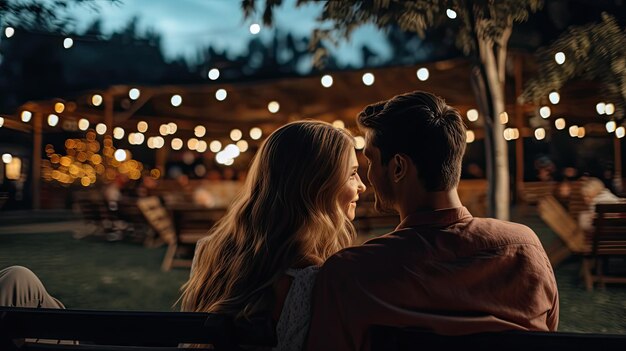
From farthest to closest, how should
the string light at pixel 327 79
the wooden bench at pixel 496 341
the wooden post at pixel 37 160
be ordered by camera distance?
the wooden post at pixel 37 160 < the string light at pixel 327 79 < the wooden bench at pixel 496 341

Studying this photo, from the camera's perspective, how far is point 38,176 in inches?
692

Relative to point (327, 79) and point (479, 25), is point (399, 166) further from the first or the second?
point (327, 79)

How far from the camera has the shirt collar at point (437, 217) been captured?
136 centimetres

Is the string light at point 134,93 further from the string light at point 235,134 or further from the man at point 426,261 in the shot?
the man at point 426,261

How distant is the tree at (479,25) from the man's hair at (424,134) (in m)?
3.78

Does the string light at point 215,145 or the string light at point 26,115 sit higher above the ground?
the string light at point 26,115

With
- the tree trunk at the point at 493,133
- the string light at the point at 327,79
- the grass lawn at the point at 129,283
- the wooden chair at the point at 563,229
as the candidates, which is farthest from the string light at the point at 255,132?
the tree trunk at the point at 493,133

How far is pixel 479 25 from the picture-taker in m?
5.16

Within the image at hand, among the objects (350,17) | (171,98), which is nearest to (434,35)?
(171,98)

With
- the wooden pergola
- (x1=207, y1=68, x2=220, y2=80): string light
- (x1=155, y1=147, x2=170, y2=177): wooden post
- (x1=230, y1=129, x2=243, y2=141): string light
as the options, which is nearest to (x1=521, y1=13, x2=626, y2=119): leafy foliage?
the wooden pergola

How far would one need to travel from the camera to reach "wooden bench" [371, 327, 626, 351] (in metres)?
1.16

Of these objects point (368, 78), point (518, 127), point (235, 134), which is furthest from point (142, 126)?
point (518, 127)

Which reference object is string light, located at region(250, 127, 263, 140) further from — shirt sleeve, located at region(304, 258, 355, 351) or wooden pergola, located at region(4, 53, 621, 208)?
shirt sleeve, located at region(304, 258, 355, 351)

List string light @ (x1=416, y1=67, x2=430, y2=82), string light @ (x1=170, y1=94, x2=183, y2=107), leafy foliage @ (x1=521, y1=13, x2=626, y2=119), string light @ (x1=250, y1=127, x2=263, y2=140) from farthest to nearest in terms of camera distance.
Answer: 1. string light @ (x1=250, y1=127, x2=263, y2=140)
2. string light @ (x1=170, y1=94, x2=183, y2=107)
3. string light @ (x1=416, y1=67, x2=430, y2=82)
4. leafy foliage @ (x1=521, y1=13, x2=626, y2=119)
